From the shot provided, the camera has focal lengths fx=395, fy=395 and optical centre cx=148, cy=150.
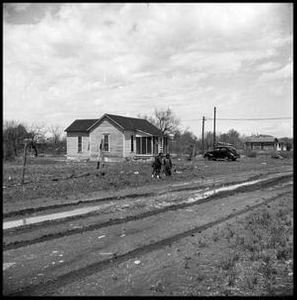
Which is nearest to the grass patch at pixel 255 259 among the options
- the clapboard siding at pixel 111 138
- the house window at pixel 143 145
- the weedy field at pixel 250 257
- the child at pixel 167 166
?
the weedy field at pixel 250 257

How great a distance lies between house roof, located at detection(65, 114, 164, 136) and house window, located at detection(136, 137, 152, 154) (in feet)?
Answer: 3.22

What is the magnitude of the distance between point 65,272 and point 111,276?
0.69 m

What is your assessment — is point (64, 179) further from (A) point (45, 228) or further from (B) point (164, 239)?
(B) point (164, 239)

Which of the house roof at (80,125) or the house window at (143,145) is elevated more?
the house roof at (80,125)

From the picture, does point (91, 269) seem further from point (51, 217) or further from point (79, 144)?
point (79, 144)

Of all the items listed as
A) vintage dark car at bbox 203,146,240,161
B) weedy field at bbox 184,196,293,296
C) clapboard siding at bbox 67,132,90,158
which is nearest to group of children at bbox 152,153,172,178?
weedy field at bbox 184,196,293,296

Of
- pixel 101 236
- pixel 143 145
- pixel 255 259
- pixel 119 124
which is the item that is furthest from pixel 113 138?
pixel 255 259

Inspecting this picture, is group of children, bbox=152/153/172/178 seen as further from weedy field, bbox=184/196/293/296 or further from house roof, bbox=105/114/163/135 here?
house roof, bbox=105/114/163/135

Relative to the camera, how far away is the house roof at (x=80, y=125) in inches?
1770

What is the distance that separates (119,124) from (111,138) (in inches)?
72.4

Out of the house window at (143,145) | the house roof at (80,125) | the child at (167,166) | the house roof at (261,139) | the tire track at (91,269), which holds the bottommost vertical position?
the tire track at (91,269)

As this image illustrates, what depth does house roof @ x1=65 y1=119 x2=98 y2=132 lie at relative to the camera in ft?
147

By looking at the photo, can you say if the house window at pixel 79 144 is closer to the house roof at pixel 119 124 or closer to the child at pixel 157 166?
the house roof at pixel 119 124

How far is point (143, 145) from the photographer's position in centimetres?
4391
